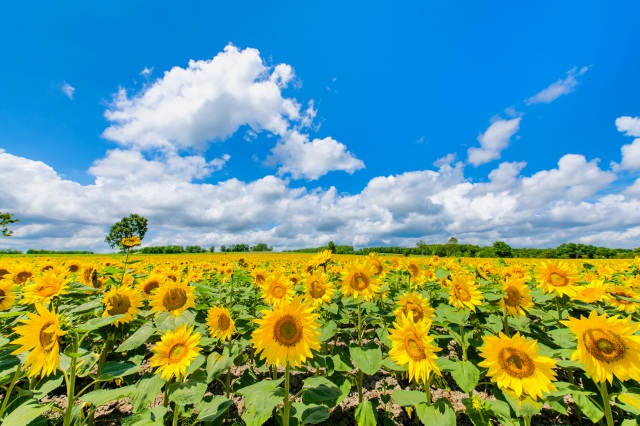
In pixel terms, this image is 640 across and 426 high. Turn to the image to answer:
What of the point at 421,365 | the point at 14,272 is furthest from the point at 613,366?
the point at 14,272

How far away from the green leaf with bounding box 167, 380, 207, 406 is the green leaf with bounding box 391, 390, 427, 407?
6.58 feet

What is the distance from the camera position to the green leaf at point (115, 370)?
274 cm

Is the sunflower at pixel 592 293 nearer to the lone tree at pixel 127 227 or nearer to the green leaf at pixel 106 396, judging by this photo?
the green leaf at pixel 106 396

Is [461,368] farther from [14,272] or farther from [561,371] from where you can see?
[14,272]

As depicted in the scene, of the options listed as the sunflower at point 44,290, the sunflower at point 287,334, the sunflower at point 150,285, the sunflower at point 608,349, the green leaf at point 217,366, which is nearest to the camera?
the sunflower at point 608,349

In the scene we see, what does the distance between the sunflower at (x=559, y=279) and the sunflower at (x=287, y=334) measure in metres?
3.63

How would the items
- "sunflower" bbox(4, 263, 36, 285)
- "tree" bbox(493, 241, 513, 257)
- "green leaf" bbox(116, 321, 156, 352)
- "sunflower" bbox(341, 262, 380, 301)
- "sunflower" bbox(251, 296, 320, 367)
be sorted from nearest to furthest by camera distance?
"sunflower" bbox(251, 296, 320, 367), "green leaf" bbox(116, 321, 156, 352), "sunflower" bbox(341, 262, 380, 301), "sunflower" bbox(4, 263, 36, 285), "tree" bbox(493, 241, 513, 257)

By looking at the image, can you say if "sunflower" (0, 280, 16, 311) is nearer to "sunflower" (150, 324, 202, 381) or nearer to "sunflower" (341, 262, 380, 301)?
"sunflower" (150, 324, 202, 381)

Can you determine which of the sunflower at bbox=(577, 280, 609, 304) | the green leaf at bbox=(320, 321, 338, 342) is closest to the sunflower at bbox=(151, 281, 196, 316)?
the green leaf at bbox=(320, 321, 338, 342)

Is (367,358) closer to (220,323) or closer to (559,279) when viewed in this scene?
(220,323)

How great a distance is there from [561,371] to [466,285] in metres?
2.90

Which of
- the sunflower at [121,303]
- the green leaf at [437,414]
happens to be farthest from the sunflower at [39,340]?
the green leaf at [437,414]

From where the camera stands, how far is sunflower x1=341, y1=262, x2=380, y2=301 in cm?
424

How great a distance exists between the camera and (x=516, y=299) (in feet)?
12.6
